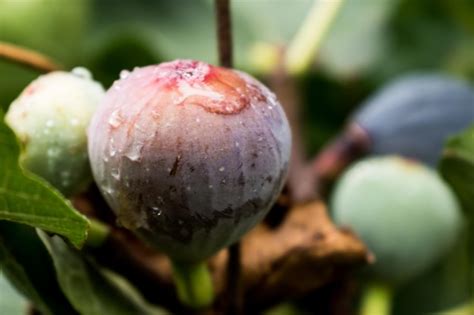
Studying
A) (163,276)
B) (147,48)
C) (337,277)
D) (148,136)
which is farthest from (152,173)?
(147,48)

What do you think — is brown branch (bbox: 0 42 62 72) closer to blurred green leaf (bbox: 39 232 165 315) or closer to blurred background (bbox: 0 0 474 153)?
blurred green leaf (bbox: 39 232 165 315)

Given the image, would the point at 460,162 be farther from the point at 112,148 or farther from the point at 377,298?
the point at 112,148

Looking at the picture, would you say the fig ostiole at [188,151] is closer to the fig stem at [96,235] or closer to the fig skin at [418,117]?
the fig stem at [96,235]

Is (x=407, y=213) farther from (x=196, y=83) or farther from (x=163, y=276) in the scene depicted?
(x=196, y=83)

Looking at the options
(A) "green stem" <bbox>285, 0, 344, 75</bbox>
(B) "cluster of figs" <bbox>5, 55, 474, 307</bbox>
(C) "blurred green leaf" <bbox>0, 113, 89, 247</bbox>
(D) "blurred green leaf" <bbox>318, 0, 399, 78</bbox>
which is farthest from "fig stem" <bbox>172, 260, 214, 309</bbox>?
(D) "blurred green leaf" <bbox>318, 0, 399, 78</bbox>

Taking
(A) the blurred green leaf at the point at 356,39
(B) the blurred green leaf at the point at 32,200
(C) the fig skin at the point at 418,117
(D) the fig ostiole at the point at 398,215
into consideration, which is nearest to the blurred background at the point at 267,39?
(A) the blurred green leaf at the point at 356,39

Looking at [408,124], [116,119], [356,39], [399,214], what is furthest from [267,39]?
[116,119]
